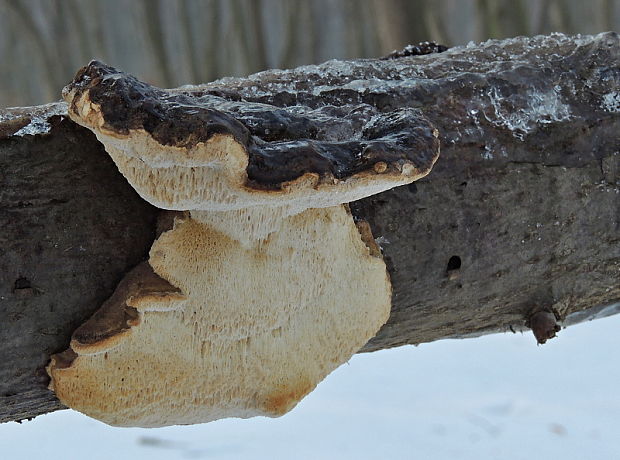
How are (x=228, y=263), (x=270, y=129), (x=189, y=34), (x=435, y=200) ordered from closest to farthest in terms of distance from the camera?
(x=270, y=129) → (x=228, y=263) → (x=435, y=200) → (x=189, y=34)

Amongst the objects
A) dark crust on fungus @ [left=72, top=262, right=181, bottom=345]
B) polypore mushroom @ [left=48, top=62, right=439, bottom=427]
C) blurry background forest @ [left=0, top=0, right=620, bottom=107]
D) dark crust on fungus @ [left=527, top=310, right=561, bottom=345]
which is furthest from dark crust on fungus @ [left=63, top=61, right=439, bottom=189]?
blurry background forest @ [left=0, top=0, right=620, bottom=107]

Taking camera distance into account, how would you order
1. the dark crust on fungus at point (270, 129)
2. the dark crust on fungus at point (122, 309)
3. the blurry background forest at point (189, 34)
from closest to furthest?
the dark crust on fungus at point (270, 129) < the dark crust on fungus at point (122, 309) < the blurry background forest at point (189, 34)

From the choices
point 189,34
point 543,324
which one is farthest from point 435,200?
point 189,34

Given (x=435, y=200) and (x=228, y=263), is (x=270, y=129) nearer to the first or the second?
(x=228, y=263)

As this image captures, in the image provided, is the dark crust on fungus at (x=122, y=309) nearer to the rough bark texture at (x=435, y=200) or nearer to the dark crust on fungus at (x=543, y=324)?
the rough bark texture at (x=435, y=200)

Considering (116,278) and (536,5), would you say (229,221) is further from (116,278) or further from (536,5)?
(536,5)

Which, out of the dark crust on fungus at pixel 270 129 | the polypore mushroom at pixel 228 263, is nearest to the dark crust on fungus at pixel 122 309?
the polypore mushroom at pixel 228 263
